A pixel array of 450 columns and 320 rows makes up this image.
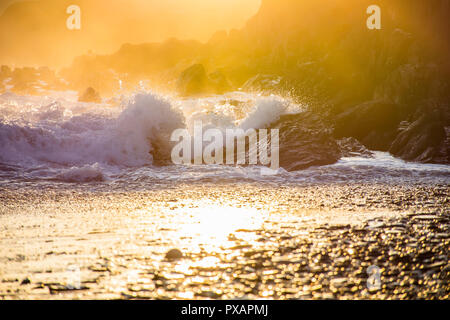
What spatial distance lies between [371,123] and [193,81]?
2099 inches

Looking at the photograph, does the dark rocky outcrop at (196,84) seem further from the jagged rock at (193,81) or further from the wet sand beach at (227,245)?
the wet sand beach at (227,245)

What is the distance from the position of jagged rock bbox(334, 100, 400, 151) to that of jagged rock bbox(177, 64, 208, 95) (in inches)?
1780

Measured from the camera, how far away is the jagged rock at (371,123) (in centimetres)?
2425

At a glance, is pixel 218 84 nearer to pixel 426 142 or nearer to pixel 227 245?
pixel 426 142

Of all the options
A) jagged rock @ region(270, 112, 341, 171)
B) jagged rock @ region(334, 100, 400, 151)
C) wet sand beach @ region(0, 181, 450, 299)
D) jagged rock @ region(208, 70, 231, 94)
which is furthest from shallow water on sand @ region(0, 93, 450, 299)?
jagged rock @ region(208, 70, 231, 94)

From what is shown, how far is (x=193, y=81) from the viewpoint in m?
77.1

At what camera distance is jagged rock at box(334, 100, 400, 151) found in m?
24.3

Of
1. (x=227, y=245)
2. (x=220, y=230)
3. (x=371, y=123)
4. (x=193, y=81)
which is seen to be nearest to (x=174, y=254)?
(x=227, y=245)

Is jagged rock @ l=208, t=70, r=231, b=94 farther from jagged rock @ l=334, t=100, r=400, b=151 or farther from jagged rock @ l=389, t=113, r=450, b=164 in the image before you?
jagged rock @ l=389, t=113, r=450, b=164

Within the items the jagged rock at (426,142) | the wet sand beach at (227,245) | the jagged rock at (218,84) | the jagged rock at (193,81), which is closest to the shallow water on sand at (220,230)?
the wet sand beach at (227,245)

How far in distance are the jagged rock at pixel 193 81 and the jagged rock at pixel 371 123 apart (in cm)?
4520

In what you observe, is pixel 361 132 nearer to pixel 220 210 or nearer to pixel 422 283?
pixel 220 210
